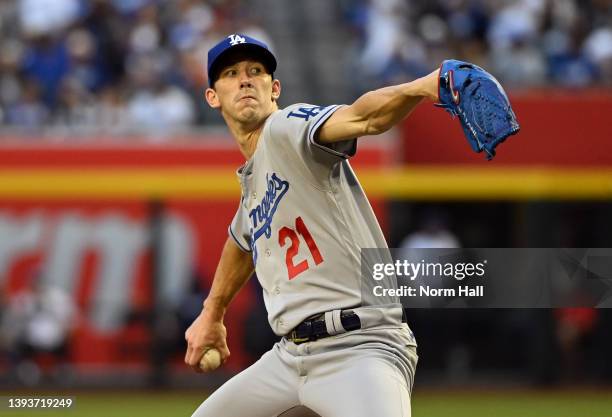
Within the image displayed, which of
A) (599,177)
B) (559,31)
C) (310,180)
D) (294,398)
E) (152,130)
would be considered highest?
(559,31)

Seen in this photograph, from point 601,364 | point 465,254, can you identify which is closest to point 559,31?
point 601,364

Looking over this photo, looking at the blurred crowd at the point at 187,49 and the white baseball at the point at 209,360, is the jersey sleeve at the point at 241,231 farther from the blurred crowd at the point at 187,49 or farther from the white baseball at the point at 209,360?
the blurred crowd at the point at 187,49

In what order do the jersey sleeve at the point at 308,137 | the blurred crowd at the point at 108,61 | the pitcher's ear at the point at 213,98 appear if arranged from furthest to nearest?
the blurred crowd at the point at 108,61 < the pitcher's ear at the point at 213,98 < the jersey sleeve at the point at 308,137

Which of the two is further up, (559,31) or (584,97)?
(559,31)

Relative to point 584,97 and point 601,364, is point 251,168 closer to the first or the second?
point 601,364

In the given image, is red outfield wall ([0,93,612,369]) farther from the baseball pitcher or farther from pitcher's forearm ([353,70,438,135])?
pitcher's forearm ([353,70,438,135])

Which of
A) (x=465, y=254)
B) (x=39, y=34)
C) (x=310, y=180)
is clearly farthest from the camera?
(x=39, y=34)

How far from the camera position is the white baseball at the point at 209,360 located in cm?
432

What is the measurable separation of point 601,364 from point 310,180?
746cm

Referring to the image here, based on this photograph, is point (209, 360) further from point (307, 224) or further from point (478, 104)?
point (478, 104)

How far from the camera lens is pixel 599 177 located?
10.6 meters

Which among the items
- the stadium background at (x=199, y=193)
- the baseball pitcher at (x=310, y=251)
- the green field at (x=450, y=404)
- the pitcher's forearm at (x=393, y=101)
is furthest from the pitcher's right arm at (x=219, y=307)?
the stadium background at (x=199, y=193)

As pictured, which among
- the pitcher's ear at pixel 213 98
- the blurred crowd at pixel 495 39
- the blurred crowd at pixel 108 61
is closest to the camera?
the pitcher's ear at pixel 213 98

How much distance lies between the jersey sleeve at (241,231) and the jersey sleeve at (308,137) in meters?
0.55
